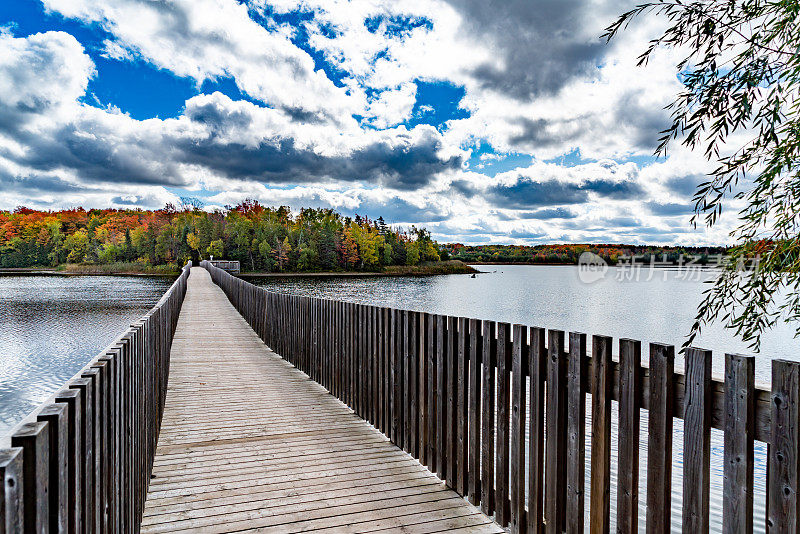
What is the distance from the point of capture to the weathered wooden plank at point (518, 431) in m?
2.86

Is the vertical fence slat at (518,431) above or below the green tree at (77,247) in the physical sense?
below

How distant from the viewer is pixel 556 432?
2.64 meters

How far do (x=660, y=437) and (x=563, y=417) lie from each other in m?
0.60

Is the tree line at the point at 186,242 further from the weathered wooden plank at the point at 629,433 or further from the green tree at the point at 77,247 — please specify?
the weathered wooden plank at the point at 629,433

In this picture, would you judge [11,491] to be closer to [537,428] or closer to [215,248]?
[537,428]

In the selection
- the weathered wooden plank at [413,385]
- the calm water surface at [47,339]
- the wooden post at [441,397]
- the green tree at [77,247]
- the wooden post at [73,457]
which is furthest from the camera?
the green tree at [77,247]

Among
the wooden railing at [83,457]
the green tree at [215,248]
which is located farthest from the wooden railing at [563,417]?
the green tree at [215,248]

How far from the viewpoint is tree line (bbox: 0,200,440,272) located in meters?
100

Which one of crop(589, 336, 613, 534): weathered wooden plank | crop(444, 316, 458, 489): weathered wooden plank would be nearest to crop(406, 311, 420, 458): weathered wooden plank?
crop(444, 316, 458, 489): weathered wooden plank

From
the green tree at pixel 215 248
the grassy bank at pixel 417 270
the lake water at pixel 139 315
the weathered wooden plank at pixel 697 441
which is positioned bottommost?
the lake water at pixel 139 315

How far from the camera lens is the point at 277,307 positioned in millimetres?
9703

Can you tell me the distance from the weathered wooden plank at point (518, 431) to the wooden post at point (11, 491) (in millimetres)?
2359

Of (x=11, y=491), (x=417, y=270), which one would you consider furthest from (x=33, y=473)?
(x=417, y=270)

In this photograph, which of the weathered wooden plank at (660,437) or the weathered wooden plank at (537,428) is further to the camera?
the weathered wooden plank at (537,428)
